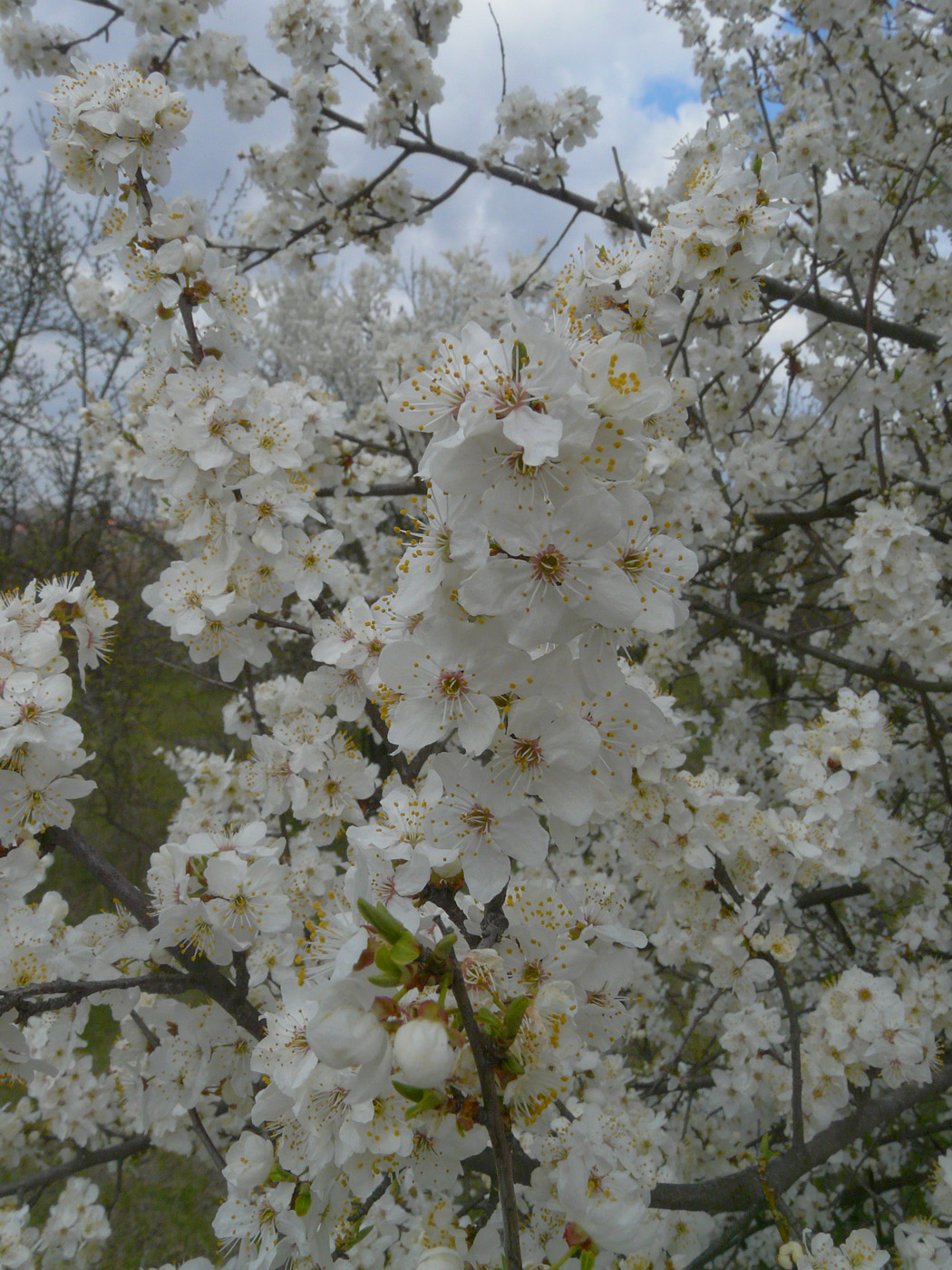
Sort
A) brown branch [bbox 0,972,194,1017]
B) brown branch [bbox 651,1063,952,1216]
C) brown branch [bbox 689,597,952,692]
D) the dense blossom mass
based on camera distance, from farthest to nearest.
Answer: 1. brown branch [bbox 689,597,952,692]
2. brown branch [bbox 651,1063,952,1216]
3. brown branch [bbox 0,972,194,1017]
4. the dense blossom mass

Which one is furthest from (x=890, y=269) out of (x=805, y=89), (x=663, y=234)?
(x=663, y=234)

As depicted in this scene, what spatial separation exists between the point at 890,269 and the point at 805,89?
3.38 feet

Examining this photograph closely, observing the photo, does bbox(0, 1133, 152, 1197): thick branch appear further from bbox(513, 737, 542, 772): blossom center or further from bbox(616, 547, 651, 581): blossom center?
bbox(616, 547, 651, 581): blossom center

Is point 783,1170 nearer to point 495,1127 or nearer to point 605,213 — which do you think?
point 495,1127

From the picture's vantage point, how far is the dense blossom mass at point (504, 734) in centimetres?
97

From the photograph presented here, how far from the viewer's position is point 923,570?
2584 millimetres

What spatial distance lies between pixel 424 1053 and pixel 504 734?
1.33 ft

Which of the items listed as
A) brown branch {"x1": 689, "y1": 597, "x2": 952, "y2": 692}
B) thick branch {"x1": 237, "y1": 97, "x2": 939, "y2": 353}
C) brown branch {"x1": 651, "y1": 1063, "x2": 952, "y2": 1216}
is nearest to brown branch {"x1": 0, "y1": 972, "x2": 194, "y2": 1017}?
brown branch {"x1": 651, "y1": 1063, "x2": 952, "y2": 1216}

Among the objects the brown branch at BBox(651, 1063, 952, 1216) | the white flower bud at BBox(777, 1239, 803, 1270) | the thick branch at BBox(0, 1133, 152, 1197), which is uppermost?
the brown branch at BBox(651, 1063, 952, 1216)

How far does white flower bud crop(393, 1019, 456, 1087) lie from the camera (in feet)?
2.74

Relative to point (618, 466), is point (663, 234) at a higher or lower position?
higher

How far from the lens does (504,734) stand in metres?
1.05

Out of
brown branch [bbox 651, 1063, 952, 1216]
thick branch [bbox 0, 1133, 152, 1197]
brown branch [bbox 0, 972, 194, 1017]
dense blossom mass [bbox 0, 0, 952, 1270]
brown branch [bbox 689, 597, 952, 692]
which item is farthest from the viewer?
brown branch [bbox 689, 597, 952, 692]

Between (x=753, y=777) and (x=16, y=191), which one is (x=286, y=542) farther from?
(x=16, y=191)
